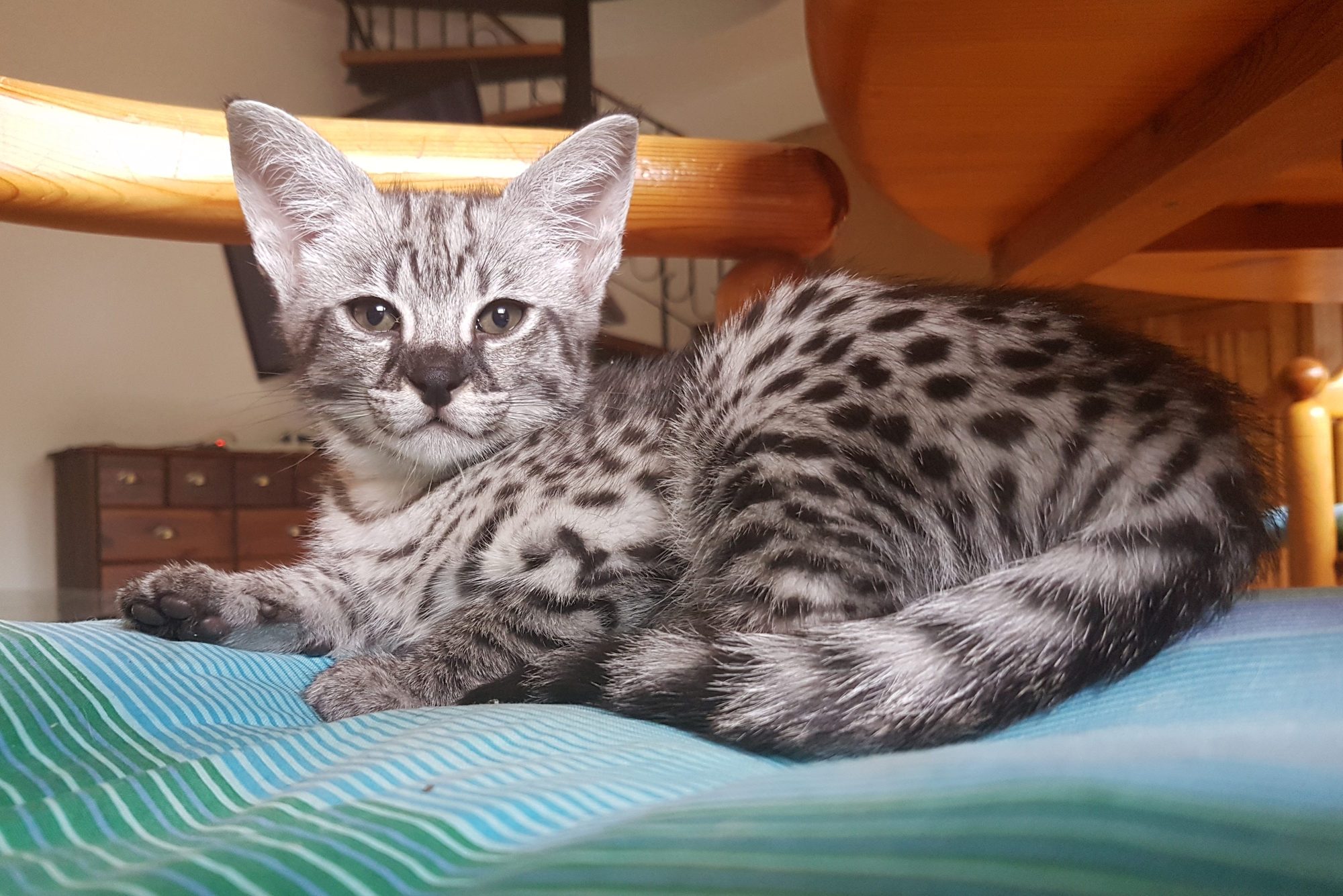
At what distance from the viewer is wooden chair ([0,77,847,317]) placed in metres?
1.13

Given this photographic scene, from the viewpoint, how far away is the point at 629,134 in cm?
127

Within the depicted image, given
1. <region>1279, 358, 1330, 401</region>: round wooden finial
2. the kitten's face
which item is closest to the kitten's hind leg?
the kitten's face

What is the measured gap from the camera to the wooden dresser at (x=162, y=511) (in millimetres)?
3252

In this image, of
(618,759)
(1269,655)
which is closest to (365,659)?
(618,759)

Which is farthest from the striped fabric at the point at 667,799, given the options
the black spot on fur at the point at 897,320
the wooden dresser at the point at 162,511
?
the wooden dresser at the point at 162,511

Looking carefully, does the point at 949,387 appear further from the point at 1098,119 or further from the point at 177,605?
the point at 177,605

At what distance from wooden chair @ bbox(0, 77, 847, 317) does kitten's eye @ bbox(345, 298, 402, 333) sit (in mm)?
269

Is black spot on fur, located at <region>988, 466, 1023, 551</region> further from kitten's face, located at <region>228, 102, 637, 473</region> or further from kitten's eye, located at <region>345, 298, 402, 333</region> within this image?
kitten's eye, located at <region>345, 298, 402, 333</region>

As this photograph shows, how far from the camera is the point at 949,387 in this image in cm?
91

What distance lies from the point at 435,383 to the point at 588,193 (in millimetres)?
441

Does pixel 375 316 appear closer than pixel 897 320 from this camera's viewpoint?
No

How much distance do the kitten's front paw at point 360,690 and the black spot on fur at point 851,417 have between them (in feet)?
1.72

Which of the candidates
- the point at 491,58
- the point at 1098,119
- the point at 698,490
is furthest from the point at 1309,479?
the point at 491,58

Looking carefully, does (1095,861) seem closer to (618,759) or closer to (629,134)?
(618,759)
